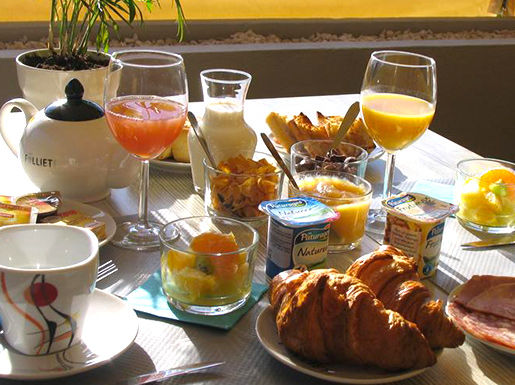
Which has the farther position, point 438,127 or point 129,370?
point 438,127

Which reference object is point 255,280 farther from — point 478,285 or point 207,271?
point 478,285

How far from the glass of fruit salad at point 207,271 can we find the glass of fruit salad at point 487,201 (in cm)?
43

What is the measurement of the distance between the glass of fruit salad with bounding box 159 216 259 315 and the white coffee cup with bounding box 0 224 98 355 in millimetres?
123

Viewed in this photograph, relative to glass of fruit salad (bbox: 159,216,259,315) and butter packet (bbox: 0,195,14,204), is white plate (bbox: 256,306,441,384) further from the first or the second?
butter packet (bbox: 0,195,14,204)

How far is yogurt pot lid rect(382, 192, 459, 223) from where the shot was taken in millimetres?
973

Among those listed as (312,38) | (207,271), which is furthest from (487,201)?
(312,38)

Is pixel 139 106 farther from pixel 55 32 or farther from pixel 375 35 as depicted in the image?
pixel 375 35

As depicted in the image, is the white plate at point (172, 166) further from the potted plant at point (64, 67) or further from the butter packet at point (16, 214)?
the butter packet at point (16, 214)

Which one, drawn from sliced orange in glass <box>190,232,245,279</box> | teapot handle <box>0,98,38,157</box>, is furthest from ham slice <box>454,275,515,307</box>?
teapot handle <box>0,98,38,157</box>

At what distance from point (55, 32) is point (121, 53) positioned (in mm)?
1871

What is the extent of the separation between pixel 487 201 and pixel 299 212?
371 millimetres

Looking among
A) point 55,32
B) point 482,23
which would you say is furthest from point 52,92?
point 482,23

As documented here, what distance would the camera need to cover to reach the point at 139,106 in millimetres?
1036

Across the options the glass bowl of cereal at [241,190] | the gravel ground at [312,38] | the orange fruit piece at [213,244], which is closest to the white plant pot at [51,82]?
the glass bowl of cereal at [241,190]
